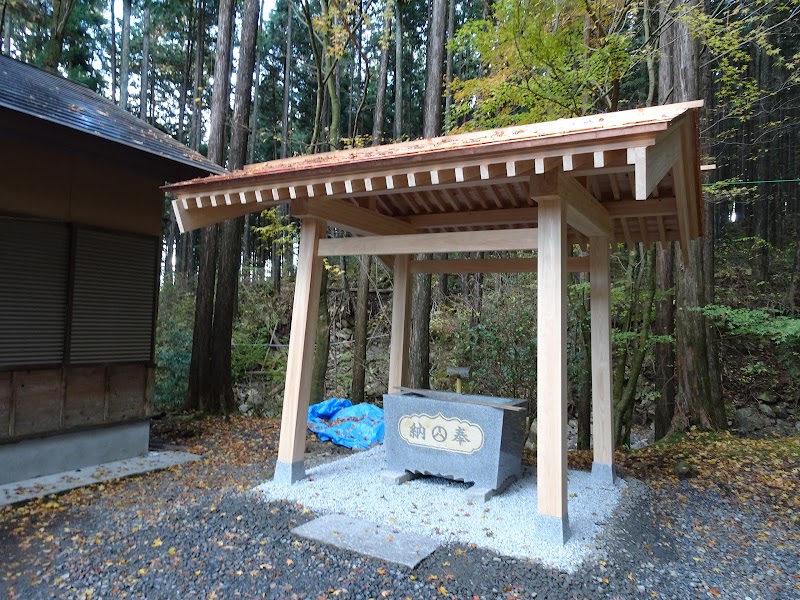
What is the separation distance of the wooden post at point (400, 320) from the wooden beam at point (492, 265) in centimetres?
17

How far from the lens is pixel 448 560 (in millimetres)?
3125

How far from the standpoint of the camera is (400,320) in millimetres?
5859

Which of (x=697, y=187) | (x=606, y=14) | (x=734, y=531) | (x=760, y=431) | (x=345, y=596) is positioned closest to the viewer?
(x=345, y=596)

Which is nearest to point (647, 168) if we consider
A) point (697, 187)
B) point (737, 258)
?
point (697, 187)

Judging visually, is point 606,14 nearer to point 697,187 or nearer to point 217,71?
point 697,187

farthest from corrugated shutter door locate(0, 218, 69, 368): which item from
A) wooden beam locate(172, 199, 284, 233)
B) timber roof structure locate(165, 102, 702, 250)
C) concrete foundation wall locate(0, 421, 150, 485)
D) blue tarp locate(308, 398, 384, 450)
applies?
blue tarp locate(308, 398, 384, 450)

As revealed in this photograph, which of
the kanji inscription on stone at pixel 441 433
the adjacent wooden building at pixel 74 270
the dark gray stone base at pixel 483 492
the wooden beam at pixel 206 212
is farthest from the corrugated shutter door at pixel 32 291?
the dark gray stone base at pixel 483 492

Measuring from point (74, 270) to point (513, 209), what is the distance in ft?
15.0

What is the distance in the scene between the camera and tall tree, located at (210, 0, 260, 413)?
26.0ft

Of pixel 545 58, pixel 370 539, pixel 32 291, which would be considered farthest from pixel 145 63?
pixel 370 539

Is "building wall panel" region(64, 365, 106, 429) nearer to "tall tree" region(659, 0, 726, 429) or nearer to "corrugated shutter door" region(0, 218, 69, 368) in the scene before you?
"corrugated shutter door" region(0, 218, 69, 368)

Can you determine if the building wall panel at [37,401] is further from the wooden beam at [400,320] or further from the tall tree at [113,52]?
the tall tree at [113,52]

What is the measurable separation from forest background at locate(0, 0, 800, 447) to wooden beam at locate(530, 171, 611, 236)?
1.44 metres

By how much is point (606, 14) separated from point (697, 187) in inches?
156
